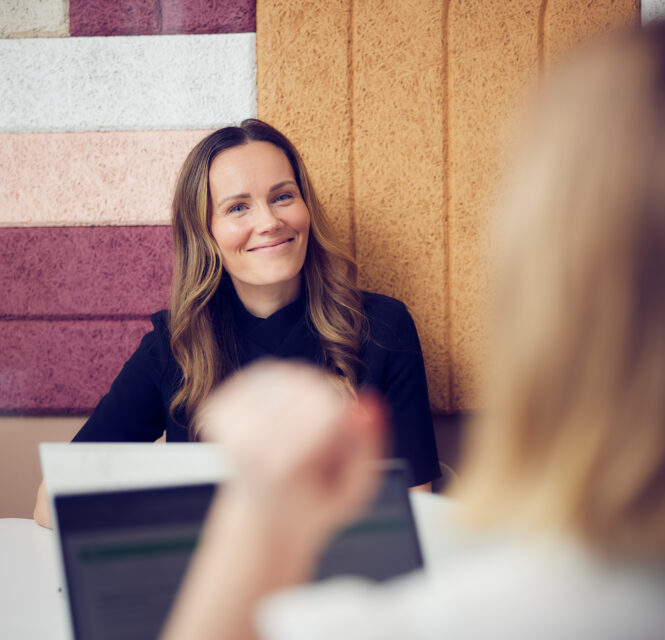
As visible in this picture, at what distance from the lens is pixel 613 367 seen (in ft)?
1.06

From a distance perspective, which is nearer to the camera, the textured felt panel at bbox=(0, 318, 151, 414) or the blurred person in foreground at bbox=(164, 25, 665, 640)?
the blurred person in foreground at bbox=(164, 25, 665, 640)

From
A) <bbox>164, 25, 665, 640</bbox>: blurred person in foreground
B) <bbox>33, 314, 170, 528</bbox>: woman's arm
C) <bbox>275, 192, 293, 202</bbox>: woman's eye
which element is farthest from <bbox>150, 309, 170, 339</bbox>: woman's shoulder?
<bbox>164, 25, 665, 640</bbox>: blurred person in foreground

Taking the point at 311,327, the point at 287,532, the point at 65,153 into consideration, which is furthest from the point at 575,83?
the point at 65,153

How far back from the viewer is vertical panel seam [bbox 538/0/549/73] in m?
1.24

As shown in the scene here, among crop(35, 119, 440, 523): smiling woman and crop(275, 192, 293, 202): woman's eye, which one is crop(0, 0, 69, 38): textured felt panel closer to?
crop(35, 119, 440, 523): smiling woman

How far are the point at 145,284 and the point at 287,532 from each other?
3.69 ft

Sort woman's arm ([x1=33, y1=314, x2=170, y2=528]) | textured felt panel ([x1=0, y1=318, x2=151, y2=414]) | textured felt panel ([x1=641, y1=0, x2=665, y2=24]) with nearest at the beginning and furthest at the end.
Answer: woman's arm ([x1=33, y1=314, x2=170, y2=528]) < textured felt panel ([x1=641, y1=0, x2=665, y2=24]) < textured felt panel ([x1=0, y1=318, x2=151, y2=414])

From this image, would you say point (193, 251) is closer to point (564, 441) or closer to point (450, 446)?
point (450, 446)

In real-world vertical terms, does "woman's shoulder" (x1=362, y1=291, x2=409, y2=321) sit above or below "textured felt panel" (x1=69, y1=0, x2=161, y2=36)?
below

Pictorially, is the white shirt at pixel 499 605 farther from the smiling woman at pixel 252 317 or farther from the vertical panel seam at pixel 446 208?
the vertical panel seam at pixel 446 208

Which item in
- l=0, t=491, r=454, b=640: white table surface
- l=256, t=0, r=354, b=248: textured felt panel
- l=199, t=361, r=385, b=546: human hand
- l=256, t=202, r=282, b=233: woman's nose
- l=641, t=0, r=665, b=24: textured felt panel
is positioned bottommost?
l=0, t=491, r=454, b=640: white table surface

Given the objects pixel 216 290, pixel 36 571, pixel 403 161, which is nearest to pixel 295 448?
pixel 36 571

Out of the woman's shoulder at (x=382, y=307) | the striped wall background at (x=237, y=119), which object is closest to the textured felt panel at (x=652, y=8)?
the striped wall background at (x=237, y=119)

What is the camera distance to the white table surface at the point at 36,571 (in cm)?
61
